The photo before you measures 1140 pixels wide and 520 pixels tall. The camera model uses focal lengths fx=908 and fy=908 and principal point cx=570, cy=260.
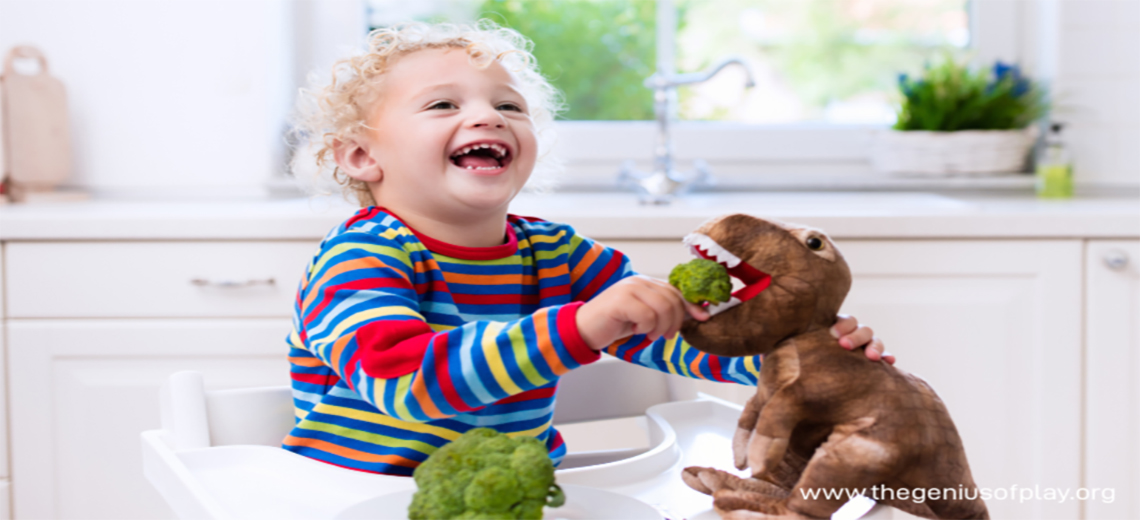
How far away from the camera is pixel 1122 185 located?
6.84 feet

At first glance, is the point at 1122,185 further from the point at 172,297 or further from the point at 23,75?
the point at 23,75

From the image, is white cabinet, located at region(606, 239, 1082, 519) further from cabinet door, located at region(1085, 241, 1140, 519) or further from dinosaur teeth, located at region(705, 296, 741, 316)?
dinosaur teeth, located at region(705, 296, 741, 316)

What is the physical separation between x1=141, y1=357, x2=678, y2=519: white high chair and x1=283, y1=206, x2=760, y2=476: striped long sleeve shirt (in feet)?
0.14

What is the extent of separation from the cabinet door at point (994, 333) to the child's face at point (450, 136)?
0.86 meters

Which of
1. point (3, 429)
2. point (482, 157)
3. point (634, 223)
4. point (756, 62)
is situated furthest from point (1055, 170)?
point (3, 429)

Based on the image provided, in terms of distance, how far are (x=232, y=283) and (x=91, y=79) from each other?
827mm

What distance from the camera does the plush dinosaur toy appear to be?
609 millimetres

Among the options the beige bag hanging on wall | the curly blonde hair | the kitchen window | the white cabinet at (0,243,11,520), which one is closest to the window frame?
the kitchen window

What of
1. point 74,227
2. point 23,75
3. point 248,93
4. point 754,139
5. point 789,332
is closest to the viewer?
point 789,332

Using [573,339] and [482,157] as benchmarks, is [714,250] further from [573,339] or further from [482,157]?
[482,157]

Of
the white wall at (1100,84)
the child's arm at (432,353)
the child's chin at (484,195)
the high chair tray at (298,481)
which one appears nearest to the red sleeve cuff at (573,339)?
the child's arm at (432,353)

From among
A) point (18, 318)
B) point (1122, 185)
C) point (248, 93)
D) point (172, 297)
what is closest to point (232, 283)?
point (172, 297)

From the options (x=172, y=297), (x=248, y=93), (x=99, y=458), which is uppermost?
(x=248, y=93)

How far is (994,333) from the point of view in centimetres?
156
